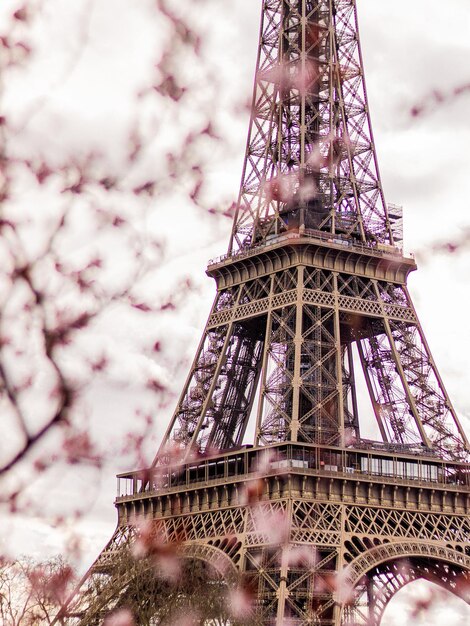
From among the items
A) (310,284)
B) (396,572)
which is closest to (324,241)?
(310,284)

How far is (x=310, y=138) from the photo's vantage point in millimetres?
83250

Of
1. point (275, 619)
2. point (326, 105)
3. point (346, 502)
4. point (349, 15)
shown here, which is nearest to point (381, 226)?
point (326, 105)

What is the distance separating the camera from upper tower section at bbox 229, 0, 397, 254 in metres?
82.2

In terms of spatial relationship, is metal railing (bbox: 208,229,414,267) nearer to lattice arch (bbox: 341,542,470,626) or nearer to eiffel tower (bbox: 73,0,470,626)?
eiffel tower (bbox: 73,0,470,626)

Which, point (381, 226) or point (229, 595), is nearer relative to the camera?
point (229, 595)

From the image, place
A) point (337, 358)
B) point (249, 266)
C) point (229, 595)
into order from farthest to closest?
1. point (249, 266)
2. point (337, 358)
3. point (229, 595)

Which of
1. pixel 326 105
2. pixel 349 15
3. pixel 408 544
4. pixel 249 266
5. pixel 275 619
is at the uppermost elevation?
pixel 349 15

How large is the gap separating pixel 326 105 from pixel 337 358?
1795cm

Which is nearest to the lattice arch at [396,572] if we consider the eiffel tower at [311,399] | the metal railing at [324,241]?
the eiffel tower at [311,399]

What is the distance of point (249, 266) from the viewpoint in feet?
267

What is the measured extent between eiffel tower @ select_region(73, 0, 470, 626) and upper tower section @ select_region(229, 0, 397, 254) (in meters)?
0.12

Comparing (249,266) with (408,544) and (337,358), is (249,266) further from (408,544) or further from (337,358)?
(408,544)

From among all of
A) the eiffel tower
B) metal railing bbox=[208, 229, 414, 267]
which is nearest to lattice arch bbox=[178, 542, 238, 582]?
the eiffel tower

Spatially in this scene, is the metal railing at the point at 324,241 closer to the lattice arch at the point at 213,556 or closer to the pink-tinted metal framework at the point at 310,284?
the pink-tinted metal framework at the point at 310,284
